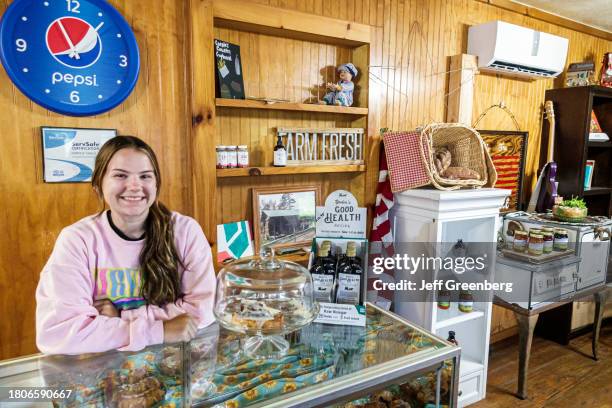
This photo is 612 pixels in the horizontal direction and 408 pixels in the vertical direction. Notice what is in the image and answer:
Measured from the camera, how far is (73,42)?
5.35 feet

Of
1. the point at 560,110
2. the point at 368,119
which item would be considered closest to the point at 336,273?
the point at 368,119

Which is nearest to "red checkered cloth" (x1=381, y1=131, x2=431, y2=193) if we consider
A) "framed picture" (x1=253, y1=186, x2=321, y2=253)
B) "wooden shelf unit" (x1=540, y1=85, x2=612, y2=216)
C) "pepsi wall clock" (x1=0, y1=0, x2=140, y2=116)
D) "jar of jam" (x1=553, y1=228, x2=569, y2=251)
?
"framed picture" (x1=253, y1=186, x2=321, y2=253)

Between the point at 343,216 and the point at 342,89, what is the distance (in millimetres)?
995

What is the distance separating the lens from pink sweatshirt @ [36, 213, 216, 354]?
117cm

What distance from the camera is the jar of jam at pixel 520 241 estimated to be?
2642 millimetres

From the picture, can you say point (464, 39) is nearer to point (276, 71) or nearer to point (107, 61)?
point (276, 71)

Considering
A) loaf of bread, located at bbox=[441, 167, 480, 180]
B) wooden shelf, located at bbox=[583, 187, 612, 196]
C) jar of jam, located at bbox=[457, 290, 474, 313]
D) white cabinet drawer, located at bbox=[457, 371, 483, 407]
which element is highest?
loaf of bread, located at bbox=[441, 167, 480, 180]

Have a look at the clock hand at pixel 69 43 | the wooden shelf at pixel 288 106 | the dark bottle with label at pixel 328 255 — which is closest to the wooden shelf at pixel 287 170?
the wooden shelf at pixel 288 106

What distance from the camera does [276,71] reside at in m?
2.18

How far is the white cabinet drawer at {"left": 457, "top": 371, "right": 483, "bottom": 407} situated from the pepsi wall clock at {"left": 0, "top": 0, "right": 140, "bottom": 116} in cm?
248

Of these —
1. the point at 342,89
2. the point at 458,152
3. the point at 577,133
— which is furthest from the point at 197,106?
the point at 577,133

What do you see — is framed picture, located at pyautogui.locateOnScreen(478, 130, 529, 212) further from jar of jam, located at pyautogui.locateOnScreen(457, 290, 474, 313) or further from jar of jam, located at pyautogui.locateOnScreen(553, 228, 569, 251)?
jar of jam, located at pyautogui.locateOnScreen(457, 290, 474, 313)

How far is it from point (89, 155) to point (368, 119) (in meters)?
1.49

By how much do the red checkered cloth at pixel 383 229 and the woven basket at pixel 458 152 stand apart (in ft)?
0.91
